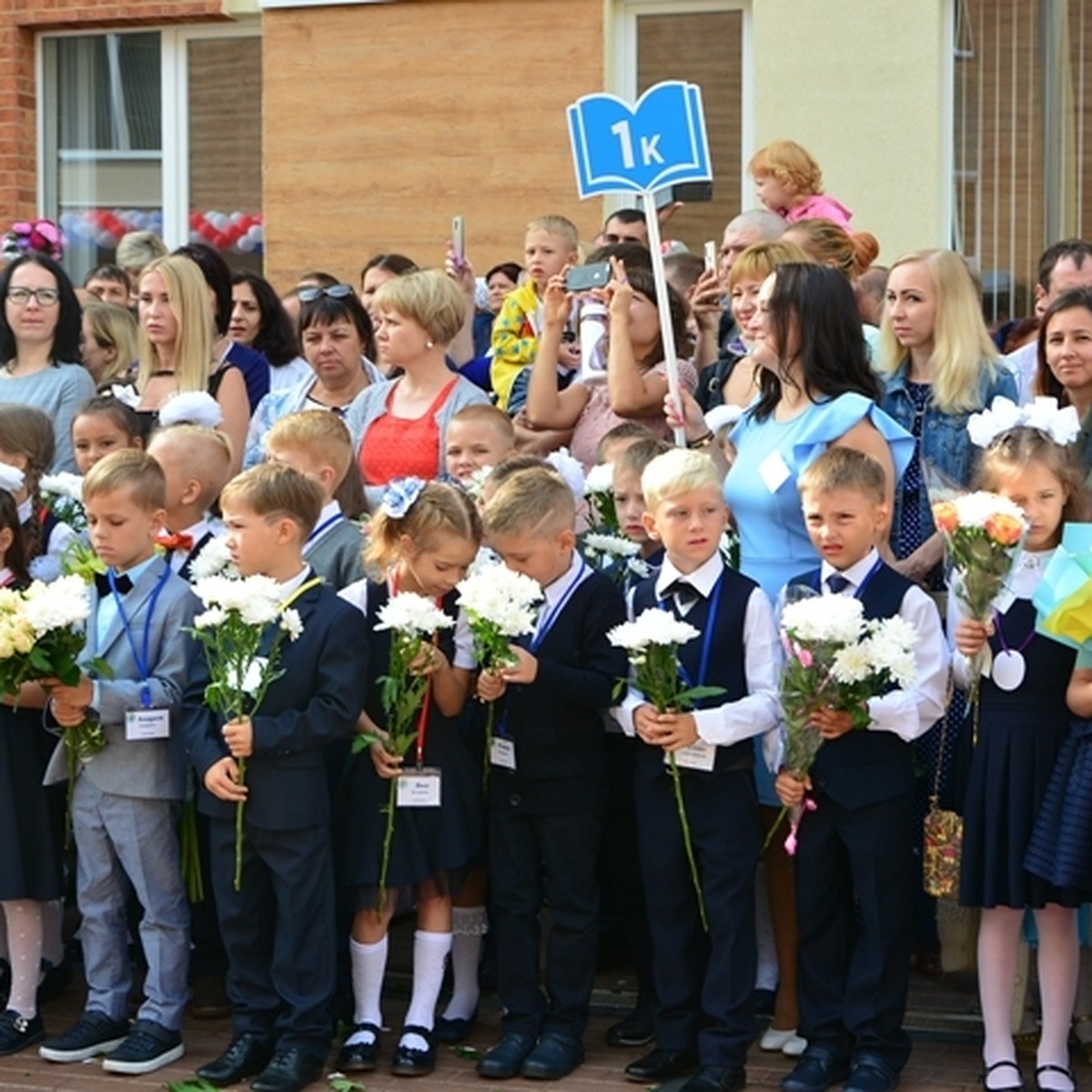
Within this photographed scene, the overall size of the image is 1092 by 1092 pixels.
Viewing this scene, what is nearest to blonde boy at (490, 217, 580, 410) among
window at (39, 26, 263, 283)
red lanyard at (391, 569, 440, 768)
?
red lanyard at (391, 569, 440, 768)

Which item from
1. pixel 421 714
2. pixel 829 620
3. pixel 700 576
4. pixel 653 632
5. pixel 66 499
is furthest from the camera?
pixel 66 499

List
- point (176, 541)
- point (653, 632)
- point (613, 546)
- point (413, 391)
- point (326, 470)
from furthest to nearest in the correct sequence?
1. point (413, 391)
2. point (326, 470)
3. point (176, 541)
4. point (613, 546)
5. point (653, 632)

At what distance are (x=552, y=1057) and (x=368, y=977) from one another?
597mm

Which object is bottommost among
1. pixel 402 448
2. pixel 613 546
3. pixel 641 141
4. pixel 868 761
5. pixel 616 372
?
pixel 868 761

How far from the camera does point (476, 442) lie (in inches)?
276

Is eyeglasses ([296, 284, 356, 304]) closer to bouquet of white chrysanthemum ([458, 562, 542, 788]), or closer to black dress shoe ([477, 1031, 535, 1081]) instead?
bouquet of white chrysanthemum ([458, 562, 542, 788])

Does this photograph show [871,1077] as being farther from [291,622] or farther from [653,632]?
[291,622]

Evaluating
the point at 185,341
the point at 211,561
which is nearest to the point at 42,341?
the point at 185,341

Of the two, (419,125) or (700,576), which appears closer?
(700,576)

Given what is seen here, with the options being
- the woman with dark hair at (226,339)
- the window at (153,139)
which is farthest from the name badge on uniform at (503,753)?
the window at (153,139)

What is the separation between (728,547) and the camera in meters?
6.58

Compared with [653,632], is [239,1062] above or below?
below

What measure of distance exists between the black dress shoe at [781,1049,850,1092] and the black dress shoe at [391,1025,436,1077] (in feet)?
3.31

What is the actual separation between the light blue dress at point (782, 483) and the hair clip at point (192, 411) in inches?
80.2
